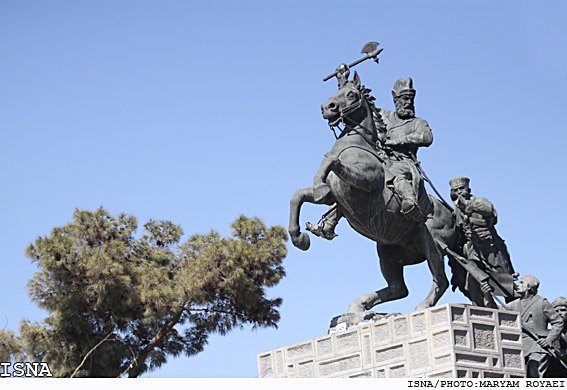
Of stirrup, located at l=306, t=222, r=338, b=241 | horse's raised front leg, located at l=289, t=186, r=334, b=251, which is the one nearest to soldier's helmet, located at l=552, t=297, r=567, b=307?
stirrup, located at l=306, t=222, r=338, b=241

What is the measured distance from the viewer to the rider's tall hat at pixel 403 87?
364 inches

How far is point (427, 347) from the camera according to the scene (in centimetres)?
736

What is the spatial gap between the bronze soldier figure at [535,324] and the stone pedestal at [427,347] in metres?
0.85

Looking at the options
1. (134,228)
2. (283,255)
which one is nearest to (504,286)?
(283,255)

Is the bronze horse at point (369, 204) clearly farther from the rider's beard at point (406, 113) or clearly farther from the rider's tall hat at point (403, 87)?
the rider's tall hat at point (403, 87)

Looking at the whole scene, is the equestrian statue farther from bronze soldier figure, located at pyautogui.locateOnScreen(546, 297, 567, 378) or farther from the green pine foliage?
the green pine foliage

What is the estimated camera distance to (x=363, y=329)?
307 inches

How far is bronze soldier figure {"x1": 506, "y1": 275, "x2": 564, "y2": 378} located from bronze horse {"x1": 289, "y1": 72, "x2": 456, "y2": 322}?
2.46ft

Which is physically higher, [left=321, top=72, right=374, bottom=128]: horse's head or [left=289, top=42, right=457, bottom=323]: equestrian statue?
[left=321, top=72, right=374, bottom=128]: horse's head

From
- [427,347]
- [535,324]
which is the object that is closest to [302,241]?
[427,347]

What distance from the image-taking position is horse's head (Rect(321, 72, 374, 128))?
8.47 metres
